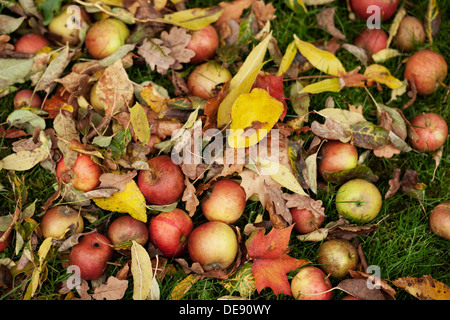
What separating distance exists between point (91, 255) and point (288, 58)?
6.53 feet

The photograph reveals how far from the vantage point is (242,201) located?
112 inches

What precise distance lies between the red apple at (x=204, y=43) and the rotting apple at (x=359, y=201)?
1.41 meters

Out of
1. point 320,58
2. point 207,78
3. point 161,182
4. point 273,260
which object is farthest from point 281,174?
point 320,58

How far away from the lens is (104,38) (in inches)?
126

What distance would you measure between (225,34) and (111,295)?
2.06m

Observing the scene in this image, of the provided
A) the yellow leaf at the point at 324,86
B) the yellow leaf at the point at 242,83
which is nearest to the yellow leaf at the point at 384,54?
the yellow leaf at the point at 324,86

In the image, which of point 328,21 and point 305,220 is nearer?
point 305,220

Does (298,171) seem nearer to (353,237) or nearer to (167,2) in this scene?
(353,237)

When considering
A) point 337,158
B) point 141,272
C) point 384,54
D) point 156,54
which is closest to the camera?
point 141,272

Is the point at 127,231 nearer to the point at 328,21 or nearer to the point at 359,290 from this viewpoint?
the point at 359,290

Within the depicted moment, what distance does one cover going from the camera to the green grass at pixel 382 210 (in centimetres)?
280
